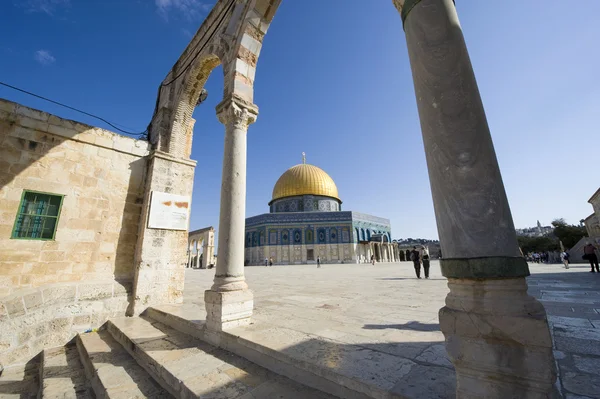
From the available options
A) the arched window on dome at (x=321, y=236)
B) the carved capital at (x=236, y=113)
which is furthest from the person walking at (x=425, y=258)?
the arched window on dome at (x=321, y=236)

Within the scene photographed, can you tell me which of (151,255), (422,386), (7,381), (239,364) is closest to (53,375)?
(7,381)

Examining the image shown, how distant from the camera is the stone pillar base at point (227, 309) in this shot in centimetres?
301

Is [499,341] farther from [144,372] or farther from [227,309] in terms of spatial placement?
[144,372]

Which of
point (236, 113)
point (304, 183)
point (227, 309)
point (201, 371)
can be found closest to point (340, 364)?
point (201, 371)

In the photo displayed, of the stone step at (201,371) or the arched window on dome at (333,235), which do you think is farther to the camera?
the arched window on dome at (333,235)

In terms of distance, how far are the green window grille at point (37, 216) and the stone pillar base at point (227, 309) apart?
3.46 metres

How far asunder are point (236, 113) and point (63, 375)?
4.07 meters

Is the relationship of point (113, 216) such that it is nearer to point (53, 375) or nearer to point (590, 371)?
point (53, 375)

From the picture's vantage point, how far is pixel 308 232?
115 ft

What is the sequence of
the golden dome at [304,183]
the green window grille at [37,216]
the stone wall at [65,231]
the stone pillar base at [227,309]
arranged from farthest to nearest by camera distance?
the golden dome at [304,183] → the green window grille at [37,216] → the stone wall at [65,231] → the stone pillar base at [227,309]

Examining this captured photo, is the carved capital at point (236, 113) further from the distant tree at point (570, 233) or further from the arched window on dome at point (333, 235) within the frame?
the distant tree at point (570, 233)

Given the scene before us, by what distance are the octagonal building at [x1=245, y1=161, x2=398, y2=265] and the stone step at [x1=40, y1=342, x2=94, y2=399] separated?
30.6m

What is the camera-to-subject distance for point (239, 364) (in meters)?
2.47

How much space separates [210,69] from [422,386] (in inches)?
258
